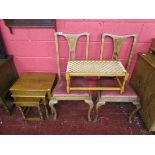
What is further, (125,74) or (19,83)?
(19,83)

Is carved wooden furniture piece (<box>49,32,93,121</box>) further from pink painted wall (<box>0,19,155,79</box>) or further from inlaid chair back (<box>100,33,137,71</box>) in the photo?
inlaid chair back (<box>100,33,137,71</box>)

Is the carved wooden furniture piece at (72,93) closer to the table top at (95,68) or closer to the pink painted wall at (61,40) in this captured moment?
the pink painted wall at (61,40)

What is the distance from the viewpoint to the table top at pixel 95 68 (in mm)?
1437

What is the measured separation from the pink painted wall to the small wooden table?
0.28 meters

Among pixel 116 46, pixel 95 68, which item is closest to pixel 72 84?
pixel 95 68

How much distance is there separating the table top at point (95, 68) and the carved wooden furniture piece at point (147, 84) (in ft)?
0.96

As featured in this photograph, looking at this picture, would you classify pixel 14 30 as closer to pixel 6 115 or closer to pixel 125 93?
pixel 6 115

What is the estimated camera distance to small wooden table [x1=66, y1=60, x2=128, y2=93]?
1435 millimetres

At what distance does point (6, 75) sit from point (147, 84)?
1.76 meters

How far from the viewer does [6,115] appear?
198 centimetres

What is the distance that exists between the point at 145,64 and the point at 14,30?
5.35 feet

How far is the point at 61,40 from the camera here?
5.79 ft

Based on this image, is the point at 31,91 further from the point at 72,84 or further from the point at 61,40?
the point at 61,40
